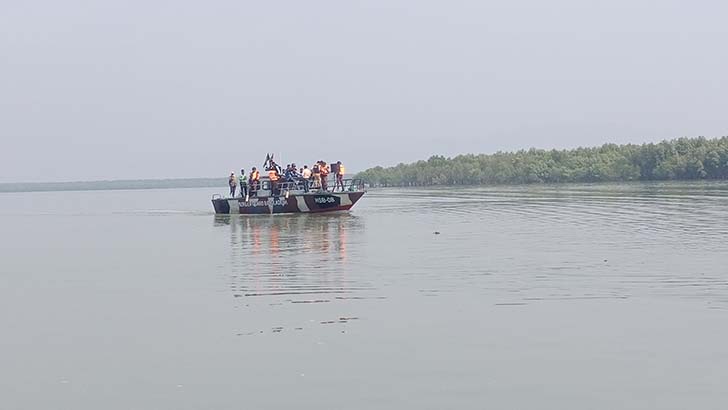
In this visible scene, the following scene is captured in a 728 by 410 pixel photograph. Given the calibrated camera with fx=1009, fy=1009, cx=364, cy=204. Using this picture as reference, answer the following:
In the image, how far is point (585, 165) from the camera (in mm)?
Result: 109312

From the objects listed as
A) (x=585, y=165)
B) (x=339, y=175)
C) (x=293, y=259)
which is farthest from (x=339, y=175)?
(x=585, y=165)

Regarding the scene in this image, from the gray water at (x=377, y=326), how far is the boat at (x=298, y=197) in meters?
17.2

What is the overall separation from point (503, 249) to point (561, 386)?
14.7 meters

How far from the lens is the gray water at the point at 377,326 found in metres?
10.2

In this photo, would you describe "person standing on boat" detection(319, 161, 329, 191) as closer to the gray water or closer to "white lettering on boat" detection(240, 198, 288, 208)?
"white lettering on boat" detection(240, 198, 288, 208)

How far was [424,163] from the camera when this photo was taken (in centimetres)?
13338

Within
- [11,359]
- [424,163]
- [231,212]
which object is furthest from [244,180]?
[424,163]

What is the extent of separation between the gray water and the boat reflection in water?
12cm

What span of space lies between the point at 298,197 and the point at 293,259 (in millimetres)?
21020

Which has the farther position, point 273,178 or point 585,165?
point 585,165

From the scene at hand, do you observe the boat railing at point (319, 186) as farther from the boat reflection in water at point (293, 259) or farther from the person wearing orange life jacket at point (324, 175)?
the boat reflection in water at point (293, 259)

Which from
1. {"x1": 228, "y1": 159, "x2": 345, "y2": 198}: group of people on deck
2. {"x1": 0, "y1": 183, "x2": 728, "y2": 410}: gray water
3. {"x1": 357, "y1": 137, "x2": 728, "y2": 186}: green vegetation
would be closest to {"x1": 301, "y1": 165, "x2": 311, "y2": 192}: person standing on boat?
{"x1": 228, "y1": 159, "x2": 345, "y2": 198}: group of people on deck

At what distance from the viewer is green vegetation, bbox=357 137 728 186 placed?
323ft

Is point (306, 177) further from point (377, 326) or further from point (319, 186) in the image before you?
point (377, 326)
